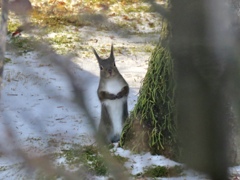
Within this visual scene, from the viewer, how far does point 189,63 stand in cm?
89

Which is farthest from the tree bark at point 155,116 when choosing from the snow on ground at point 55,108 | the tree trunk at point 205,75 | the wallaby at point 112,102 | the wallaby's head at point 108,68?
the tree trunk at point 205,75

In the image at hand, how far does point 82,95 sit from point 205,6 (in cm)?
29

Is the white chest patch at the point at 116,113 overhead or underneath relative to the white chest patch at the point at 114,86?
underneath

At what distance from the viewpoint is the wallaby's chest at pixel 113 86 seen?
5.75 m

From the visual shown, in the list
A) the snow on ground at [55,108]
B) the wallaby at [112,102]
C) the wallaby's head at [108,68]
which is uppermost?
the wallaby's head at [108,68]

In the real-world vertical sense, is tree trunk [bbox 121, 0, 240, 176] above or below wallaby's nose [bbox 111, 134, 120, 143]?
above

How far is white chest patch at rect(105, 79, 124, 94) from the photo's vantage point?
18.9 ft

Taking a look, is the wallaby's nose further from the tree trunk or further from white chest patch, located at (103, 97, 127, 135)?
the tree trunk

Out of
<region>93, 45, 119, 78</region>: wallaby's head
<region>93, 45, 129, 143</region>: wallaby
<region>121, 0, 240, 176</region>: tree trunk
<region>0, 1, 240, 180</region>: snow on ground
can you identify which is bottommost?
<region>0, 1, 240, 180</region>: snow on ground

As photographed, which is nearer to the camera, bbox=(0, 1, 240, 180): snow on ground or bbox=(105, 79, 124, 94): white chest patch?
bbox=(0, 1, 240, 180): snow on ground

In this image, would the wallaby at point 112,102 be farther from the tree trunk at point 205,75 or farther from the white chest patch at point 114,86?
the tree trunk at point 205,75

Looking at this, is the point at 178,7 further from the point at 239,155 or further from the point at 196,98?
the point at 239,155

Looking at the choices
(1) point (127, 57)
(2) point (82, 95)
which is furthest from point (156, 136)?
(1) point (127, 57)

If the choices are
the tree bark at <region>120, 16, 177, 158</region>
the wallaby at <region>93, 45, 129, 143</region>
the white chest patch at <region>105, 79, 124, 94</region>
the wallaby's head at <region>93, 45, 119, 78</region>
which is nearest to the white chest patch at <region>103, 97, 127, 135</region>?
the wallaby at <region>93, 45, 129, 143</region>
